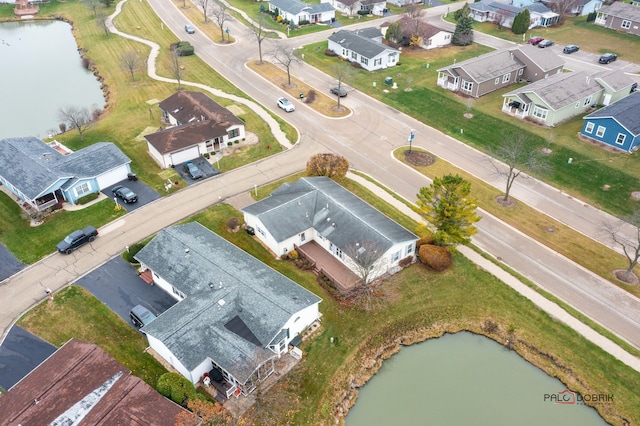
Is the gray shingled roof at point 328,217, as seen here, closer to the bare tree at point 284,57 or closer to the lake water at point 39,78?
the bare tree at point 284,57

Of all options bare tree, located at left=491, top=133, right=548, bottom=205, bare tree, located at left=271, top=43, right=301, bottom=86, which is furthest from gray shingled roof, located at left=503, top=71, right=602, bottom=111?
bare tree, located at left=271, top=43, right=301, bottom=86

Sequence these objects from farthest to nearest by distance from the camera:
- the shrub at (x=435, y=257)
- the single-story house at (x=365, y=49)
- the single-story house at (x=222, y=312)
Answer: the single-story house at (x=365, y=49) → the shrub at (x=435, y=257) → the single-story house at (x=222, y=312)

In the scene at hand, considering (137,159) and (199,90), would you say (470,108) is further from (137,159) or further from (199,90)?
(137,159)

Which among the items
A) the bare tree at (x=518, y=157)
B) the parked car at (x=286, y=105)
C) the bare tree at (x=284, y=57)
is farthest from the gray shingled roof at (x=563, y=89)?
the bare tree at (x=284, y=57)

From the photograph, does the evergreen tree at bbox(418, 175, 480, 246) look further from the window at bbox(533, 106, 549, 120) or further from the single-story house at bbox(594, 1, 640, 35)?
the single-story house at bbox(594, 1, 640, 35)

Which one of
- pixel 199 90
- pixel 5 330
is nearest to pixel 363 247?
pixel 5 330
